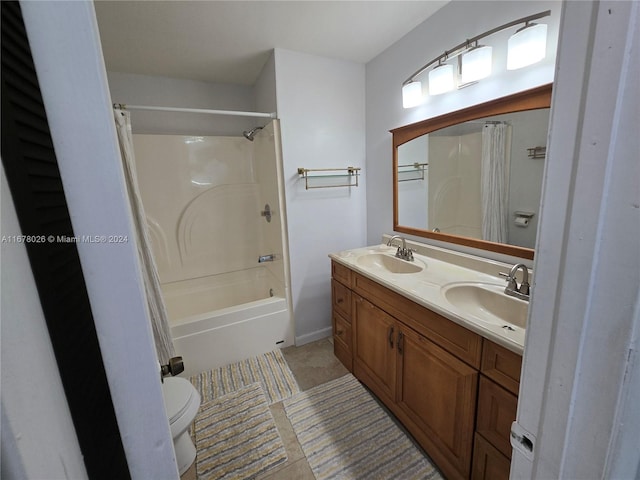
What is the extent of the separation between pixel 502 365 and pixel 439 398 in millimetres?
420

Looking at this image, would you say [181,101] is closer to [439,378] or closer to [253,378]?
[253,378]

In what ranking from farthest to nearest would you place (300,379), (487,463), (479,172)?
(300,379) < (479,172) < (487,463)

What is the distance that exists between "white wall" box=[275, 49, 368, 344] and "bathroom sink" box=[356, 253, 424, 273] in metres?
0.53

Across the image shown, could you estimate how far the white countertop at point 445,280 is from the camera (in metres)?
0.98

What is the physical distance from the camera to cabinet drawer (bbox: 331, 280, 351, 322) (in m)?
1.95

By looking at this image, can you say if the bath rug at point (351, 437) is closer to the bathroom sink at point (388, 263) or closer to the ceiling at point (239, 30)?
the bathroom sink at point (388, 263)

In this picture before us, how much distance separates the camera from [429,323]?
126cm

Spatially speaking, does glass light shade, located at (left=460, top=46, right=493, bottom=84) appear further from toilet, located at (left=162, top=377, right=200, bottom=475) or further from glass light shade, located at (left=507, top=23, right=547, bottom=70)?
toilet, located at (left=162, top=377, right=200, bottom=475)

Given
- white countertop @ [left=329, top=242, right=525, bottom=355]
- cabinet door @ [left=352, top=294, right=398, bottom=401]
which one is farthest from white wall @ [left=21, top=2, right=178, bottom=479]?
cabinet door @ [left=352, top=294, right=398, bottom=401]

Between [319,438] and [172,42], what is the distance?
2.75 m

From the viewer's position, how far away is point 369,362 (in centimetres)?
179

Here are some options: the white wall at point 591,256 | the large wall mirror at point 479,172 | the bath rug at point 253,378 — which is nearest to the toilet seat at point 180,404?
the bath rug at point 253,378

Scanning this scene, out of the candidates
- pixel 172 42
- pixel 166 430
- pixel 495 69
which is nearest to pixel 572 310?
pixel 166 430

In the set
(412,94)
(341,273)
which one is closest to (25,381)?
(341,273)
